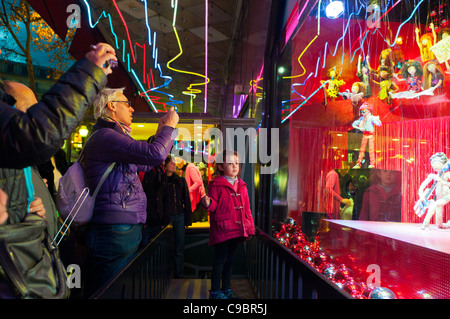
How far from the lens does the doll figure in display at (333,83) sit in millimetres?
3844

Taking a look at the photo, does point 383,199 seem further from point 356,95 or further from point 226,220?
point 226,220

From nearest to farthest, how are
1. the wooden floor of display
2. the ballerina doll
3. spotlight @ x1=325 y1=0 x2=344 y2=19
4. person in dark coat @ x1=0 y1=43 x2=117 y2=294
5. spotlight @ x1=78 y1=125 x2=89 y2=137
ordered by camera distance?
person in dark coat @ x1=0 y1=43 x2=117 y2=294, the ballerina doll, spotlight @ x1=325 y1=0 x2=344 y2=19, the wooden floor of display, spotlight @ x1=78 y1=125 x2=89 y2=137

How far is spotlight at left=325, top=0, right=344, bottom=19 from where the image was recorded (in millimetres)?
3325

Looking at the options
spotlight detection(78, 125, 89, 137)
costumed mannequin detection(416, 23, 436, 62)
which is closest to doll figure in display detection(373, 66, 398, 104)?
costumed mannequin detection(416, 23, 436, 62)

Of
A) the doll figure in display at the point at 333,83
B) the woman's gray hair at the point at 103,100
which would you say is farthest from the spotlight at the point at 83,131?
the woman's gray hair at the point at 103,100

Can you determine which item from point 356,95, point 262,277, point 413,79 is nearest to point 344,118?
point 356,95

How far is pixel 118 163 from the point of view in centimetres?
179

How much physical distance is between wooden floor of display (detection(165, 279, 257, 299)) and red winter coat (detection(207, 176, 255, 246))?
0.86 metres

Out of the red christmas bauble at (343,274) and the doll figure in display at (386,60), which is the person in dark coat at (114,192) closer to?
the red christmas bauble at (343,274)

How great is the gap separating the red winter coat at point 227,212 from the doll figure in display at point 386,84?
1.72 m

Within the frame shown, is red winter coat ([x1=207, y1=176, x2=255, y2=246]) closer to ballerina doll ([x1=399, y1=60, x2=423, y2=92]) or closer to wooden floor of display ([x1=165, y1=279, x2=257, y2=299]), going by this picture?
wooden floor of display ([x1=165, y1=279, x2=257, y2=299])

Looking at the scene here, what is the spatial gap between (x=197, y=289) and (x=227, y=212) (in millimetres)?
1264

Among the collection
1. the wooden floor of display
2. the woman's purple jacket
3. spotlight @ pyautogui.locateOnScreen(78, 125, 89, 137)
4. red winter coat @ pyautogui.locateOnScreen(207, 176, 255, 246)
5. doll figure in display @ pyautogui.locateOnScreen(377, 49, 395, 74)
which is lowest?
the wooden floor of display
